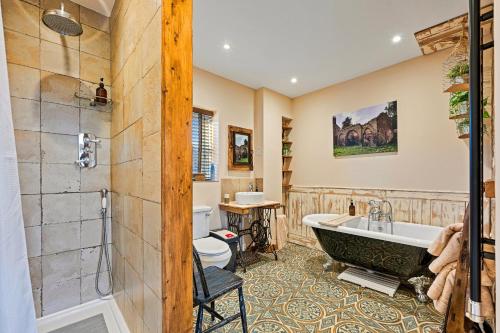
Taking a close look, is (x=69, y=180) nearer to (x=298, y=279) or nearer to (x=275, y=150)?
(x=298, y=279)

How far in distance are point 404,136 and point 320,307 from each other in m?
2.39

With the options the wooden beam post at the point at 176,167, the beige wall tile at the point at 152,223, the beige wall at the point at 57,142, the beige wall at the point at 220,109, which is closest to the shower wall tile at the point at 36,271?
the beige wall at the point at 57,142

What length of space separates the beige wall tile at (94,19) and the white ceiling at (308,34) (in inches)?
33.4

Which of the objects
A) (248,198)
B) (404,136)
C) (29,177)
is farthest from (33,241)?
(404,136)

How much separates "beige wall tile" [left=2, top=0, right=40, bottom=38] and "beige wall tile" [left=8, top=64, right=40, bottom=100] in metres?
0.30

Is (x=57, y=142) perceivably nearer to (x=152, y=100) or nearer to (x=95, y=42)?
(x=95, y=42)

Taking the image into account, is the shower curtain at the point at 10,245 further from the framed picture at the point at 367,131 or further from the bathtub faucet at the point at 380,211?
the framed picture at the point at 367,131

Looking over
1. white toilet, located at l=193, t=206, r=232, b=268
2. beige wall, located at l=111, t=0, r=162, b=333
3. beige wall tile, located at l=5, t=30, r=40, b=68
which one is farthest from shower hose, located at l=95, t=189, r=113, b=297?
beige wall tile, located at l=5, t=30, r=40, b=68

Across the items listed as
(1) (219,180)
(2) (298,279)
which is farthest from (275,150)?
(2) (298,279)

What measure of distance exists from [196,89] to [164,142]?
2343 millimetres

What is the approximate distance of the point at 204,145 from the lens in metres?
3.33

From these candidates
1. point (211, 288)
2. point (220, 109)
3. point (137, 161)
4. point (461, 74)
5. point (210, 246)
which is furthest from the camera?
point (220, 109)

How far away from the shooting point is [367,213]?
3.30 meters

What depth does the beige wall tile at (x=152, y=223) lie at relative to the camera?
3.73 feet
